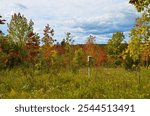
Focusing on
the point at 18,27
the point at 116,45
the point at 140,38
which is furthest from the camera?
the point at 116,45

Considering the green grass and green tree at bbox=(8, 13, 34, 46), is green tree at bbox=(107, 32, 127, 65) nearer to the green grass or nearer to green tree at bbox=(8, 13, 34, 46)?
green tree at bbox=(8, 13, 34, 46)

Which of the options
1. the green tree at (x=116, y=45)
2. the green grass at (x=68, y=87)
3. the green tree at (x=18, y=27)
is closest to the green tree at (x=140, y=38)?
the green grass at (x=68, y=87)

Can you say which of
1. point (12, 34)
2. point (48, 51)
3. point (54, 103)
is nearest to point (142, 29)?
point (54, 103)

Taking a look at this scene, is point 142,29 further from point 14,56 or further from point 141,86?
point 14,56

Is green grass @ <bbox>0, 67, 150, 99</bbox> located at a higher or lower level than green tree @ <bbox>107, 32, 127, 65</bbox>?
lower

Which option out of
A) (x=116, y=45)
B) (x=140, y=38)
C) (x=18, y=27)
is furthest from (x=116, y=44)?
(x=140, y=38)

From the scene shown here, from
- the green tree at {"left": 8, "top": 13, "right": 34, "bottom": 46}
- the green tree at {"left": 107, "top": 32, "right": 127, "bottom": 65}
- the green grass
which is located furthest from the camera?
the green tree at {"left": 107, "top": 32, "right": 127, "bottom": 65}

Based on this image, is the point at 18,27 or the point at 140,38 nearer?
the point at 140,38

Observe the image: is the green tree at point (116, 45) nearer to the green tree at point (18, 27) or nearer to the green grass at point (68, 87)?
the green tree at point (18, 27)

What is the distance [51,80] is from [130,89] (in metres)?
3.50

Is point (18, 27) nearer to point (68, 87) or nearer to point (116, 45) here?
point (116, 45)

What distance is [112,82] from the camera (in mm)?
13727

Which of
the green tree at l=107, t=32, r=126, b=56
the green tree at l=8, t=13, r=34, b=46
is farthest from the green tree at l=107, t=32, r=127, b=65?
the green tree at l=8, t=13, r=34, b=46

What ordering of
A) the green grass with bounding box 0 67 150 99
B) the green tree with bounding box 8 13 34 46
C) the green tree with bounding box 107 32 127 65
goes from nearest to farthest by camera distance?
the green grass with bounding box 0 67 150 99, the green tree with bounding box 8 13 34 46, the green tree with bounding box 107 32 127 65
